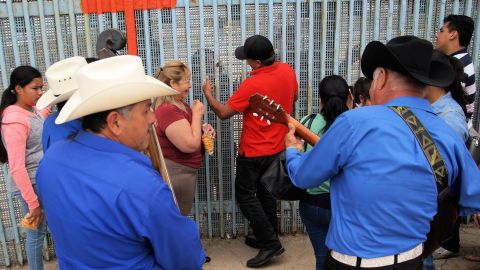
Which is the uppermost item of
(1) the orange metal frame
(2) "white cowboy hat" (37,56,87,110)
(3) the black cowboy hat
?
(1) the orange metal frame

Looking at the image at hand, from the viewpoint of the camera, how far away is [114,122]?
154 centimetres

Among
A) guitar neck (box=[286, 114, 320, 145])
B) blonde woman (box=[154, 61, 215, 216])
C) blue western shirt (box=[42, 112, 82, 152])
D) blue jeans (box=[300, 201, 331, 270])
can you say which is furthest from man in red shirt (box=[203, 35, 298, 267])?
blue western shirt (box=[42, 112, 82, 152])

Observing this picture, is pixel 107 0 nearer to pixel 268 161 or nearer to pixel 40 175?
pixel 268 161

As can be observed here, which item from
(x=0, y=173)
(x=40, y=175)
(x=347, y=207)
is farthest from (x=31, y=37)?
(x=347, y=207)

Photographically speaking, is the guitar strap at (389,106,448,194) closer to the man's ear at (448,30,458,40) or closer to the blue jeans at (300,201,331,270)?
the blue jeans at (300,201,331,270)

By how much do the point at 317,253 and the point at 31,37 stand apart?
10.6 feet

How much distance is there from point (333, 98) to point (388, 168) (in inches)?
40.7

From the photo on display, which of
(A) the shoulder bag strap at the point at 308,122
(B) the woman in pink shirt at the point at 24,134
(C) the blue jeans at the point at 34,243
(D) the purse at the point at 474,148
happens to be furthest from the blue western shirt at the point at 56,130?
(D) the purse at the point at 474,148

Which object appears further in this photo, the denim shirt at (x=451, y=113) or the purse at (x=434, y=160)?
the denim shirt at (x=451, y=113)

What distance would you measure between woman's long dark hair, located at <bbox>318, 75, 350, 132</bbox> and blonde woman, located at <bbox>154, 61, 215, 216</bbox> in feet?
3.47

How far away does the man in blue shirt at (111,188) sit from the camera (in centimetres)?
143

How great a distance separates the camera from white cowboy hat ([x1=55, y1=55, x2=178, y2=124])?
4.83 ft

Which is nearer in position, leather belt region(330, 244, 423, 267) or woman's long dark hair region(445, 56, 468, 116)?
leather belt region(330, 244, 423, 267)

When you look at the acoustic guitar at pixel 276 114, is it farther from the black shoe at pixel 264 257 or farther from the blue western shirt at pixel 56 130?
the black shoe at pixel 264 257
